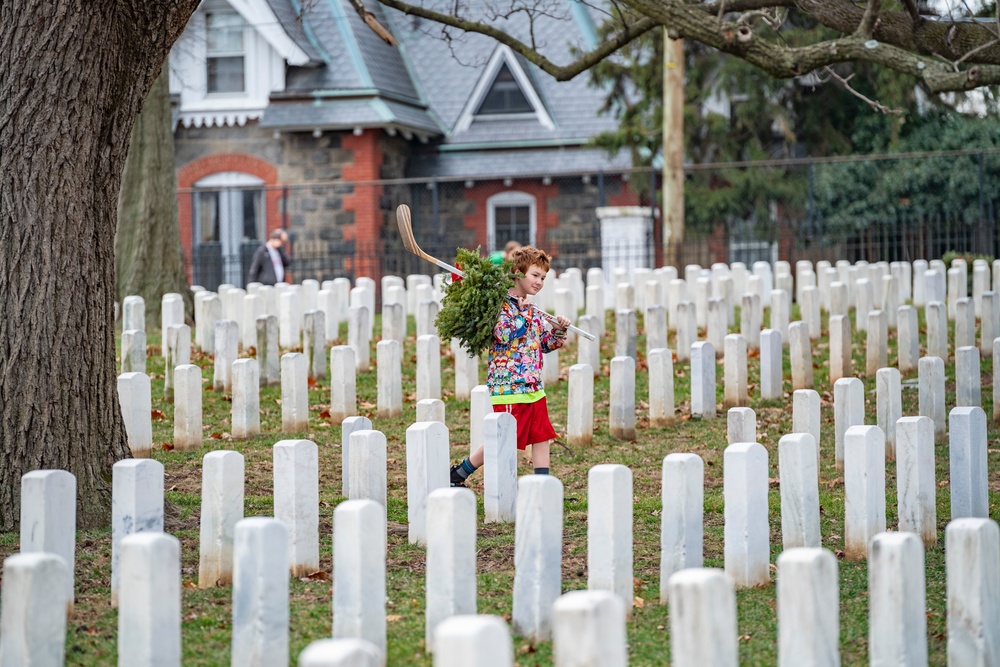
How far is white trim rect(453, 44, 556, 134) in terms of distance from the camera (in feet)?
84.7

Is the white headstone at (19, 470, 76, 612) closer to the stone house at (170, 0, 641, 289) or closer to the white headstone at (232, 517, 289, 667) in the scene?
the white headstone at (232, 517, 289, 667)

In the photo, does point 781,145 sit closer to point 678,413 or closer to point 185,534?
point 678,413

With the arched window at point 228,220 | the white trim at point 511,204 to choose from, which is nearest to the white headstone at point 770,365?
the white trim at point 511,204

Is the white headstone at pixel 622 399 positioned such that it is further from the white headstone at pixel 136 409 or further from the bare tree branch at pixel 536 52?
the white headstone at pixel 136 409

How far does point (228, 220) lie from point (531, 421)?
19062 millimetres

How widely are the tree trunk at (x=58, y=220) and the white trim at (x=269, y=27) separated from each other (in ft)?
62.3

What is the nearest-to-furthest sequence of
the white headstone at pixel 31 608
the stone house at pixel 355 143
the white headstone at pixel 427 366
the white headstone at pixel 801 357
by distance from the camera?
the white headstone at pixel 31 608 → the white headstone at pixel 427 366 → the white headstone at pixel 801 357 → the stone house at pixel 355 143

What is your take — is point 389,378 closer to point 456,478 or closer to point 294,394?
point 294,394

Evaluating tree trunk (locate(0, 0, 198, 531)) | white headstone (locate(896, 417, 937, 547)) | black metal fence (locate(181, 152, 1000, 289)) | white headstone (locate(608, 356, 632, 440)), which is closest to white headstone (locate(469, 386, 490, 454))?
white headstone (locate(608, 356, 632, 440))

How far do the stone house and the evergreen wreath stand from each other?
1639 cm

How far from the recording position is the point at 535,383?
24.1 feet

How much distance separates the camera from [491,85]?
26203 millimetres

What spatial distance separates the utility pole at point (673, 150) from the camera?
61.4 ft

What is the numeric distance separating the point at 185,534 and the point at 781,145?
2131 centimetres
